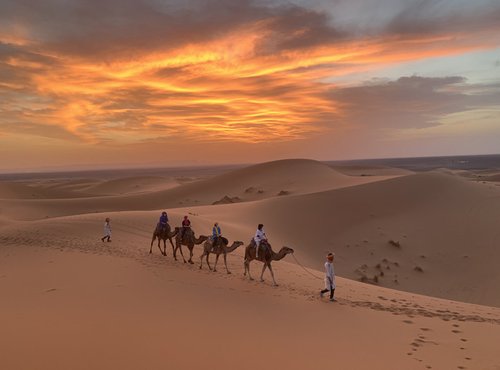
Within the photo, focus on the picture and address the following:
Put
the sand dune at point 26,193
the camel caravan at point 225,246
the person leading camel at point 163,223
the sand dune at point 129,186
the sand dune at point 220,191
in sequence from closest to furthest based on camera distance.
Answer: the camel caravan at point 225,246 < the person leading camel at point 163,223 < the sand dune at point 220,191 < the sand dune at point 26,193 < the sand dune at point 129,186

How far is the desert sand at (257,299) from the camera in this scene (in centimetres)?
760

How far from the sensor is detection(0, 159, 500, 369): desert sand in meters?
7.60

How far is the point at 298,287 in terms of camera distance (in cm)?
1355

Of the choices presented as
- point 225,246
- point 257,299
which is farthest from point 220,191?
point 257,299

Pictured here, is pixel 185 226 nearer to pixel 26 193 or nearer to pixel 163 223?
pixel 163 223

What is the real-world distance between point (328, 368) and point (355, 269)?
15.1 metres

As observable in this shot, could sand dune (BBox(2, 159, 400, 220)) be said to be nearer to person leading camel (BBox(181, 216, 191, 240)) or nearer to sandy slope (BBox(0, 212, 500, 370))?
person leading camel (BBox(181, 216, 191, 240))

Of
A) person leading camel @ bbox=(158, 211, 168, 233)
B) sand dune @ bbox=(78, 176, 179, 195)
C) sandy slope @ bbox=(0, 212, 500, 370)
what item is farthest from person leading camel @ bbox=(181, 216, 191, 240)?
sand dune @ bbox=(78, 176, 179, 195)

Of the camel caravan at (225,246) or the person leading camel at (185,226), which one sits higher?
the person leading camel at (185,226)

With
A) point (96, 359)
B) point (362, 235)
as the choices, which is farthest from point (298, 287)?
point (362, 235)

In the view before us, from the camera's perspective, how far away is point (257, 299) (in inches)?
439

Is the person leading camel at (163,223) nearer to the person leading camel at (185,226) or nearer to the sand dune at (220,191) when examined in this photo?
the person leading camel at (185,226)

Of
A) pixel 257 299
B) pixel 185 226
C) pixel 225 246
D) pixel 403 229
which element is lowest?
pixel 403 229

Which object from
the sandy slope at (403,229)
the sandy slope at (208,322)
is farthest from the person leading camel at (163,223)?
the sandy slope at (403,229)
